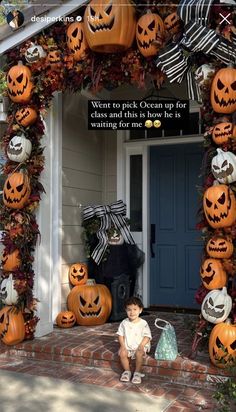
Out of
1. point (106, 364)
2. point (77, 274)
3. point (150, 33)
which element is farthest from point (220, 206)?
point (77, 274)

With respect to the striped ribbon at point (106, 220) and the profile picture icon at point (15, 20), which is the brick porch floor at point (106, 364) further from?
the profile picture icon at point (15, 20)

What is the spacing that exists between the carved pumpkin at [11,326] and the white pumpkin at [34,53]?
102 inches

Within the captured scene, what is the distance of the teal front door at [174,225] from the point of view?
6.12 meters

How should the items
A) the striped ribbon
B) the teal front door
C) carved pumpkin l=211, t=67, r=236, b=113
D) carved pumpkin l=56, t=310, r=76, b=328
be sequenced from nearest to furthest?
carved pumpkin l=211, t=67, r=236, b=113, carved pumpkin l=56, t=310, r=76, b=328, the striped ribbon, the teal front door

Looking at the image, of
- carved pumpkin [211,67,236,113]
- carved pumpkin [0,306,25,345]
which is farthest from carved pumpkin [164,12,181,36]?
carved pumpkin [0,306,25,345]

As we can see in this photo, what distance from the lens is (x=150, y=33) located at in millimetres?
4180

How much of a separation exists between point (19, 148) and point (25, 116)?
0.35m

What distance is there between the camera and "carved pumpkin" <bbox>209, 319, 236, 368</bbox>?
147 inches

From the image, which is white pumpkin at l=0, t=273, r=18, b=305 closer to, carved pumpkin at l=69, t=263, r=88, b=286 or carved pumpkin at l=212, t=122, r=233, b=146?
carved pumpkin at l=69, t=263, r=88, b=286

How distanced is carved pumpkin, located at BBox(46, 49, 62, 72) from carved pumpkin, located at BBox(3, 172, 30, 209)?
3.73ft

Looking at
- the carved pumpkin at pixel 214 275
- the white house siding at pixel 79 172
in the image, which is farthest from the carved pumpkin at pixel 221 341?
the white house siding at pixel 79 172

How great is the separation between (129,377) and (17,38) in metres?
3.55

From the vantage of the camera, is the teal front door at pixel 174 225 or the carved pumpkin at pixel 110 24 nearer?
the carved pumpkin at pixel 110 24

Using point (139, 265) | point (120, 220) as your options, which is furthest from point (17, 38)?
point (139, 265)
